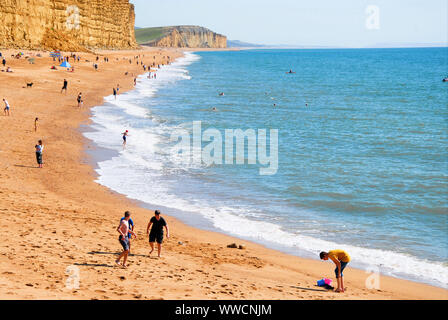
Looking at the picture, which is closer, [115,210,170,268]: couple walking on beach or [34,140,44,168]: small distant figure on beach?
[115,210,170,268]: couple walking on beach

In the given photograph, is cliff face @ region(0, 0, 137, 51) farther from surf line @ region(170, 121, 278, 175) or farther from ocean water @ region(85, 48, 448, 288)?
surf line @ region(170, 121, 278, 175)

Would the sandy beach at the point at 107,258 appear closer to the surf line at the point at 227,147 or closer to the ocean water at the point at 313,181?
the ocean water at the point at 313,181

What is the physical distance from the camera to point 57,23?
261 ft

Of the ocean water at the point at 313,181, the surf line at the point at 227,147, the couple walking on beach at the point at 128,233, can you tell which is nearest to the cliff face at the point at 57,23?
the ocean water at the point at 313,181

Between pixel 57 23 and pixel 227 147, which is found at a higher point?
pixel 57 23

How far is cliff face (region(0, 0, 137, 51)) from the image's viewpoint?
2594 inches

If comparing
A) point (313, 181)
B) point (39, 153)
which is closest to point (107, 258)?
point (39, 153)

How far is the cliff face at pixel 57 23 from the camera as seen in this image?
216 feet

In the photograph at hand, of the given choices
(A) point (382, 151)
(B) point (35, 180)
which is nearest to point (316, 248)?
(B) point (35, 180)

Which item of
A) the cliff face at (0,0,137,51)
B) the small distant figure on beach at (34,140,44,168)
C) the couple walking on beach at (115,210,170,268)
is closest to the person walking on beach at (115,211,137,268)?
the couple walking on beach at (115,210,170,268)

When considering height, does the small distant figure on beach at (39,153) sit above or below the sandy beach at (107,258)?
above

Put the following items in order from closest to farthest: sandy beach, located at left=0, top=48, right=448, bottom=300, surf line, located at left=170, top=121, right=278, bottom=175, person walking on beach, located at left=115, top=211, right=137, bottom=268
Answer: sandy beach, located at left=0, top=48, right=448, bottom=300, person walking on beach, located at left=115, top=211, right=137, bottom=268, surf line, located at left=170, top=121, right=278, bottom=175

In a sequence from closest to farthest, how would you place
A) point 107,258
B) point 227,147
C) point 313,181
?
point 107,258, point 313,181, point 227,147

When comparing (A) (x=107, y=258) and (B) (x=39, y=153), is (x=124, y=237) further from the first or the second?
(B) (x=39, y=153)
